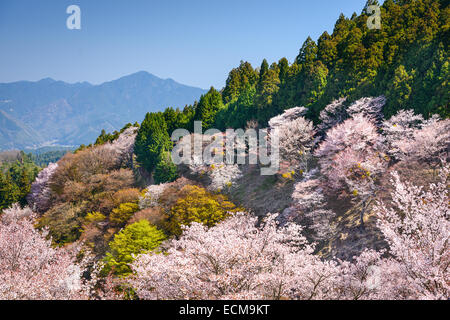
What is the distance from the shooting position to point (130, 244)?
19500 millimetres

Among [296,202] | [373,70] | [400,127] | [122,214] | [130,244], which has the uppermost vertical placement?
[373,70]

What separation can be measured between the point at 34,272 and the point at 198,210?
10.4 metres

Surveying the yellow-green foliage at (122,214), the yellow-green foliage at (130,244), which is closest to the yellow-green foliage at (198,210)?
the yellow-green foliage at (130,244)

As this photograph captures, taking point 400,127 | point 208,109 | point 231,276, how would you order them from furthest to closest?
point 208,109, point 400,127, point 231,276

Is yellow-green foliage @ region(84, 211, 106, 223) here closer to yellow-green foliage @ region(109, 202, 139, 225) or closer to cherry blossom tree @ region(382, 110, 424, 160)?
yellow-green foliage @ region(109, 202, 139, 225)

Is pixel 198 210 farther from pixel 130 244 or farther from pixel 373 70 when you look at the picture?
pixel 373 70

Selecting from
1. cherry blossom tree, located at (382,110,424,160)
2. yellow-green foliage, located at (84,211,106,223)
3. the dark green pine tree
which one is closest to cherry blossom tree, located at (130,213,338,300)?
cherry blossom tree, located at (382,110,424,160)

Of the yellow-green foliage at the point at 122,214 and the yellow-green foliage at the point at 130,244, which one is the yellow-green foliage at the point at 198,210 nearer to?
the yellow-green foliage at the point at 130,244

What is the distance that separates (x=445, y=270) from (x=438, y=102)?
16.3 m

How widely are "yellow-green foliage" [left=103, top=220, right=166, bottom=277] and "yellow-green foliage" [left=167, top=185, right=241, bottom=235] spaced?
153 cm

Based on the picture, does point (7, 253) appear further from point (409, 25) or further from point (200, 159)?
point (409, 25)

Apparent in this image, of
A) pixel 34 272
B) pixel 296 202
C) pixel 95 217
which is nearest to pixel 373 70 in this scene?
pixel 296 202

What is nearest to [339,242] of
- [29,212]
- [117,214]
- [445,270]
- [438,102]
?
[445,270]

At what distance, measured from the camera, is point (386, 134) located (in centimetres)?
2211
